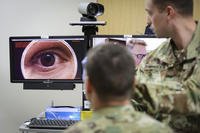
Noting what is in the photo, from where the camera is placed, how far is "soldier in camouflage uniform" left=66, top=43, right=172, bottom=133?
1218 millimetres

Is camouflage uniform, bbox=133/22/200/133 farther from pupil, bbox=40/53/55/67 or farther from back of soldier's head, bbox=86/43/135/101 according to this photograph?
pupil, bbox=40/53/55/67

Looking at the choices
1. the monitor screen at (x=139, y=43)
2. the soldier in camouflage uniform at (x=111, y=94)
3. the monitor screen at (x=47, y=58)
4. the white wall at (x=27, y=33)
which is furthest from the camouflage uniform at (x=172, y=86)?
the white wall at (x=27, y=33)

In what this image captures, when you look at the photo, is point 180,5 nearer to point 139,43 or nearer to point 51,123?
point 139,43

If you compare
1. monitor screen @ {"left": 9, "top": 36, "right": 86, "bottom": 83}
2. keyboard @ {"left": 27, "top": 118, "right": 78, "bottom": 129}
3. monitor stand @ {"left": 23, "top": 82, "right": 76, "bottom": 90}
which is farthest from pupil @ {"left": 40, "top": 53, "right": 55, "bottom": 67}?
keyboard @ {"left": 27, "top": 118, "right": 78, "bottom": 129}

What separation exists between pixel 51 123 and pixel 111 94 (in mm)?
1625

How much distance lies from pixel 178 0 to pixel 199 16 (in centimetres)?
336

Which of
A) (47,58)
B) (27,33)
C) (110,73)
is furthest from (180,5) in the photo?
(27,33)

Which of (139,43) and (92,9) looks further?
(92,9)

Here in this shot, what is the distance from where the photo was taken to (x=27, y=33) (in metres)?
4.25

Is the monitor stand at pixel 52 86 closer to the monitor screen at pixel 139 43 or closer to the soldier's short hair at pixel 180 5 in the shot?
the monitor screen at pixel 139 43

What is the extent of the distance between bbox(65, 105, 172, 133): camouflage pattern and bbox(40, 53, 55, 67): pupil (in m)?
1.79

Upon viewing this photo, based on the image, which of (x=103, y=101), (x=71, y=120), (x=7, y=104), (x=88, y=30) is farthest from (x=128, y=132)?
(x=7, y=104)

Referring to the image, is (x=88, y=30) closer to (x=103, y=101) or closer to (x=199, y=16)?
(x=103, y=101)

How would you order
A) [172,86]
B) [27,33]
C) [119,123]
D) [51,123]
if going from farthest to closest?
[27,33]
[51,123]
[172,86]
[119,123]
